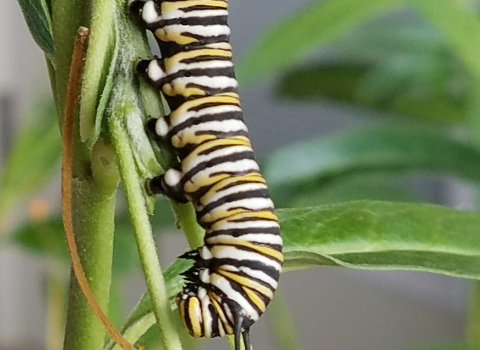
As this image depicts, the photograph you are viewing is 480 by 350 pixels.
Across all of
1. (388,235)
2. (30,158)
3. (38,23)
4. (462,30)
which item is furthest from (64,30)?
(30,158)

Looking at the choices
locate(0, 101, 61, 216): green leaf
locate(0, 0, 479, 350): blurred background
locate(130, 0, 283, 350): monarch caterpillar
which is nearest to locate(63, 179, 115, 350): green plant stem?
locate(130, 0, 283, 350): monarch caterpillar

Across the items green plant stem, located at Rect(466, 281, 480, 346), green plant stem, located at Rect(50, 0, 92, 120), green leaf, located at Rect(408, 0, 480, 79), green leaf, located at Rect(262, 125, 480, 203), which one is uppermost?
green leaf, located at Rect(408, 0, 480, 79)

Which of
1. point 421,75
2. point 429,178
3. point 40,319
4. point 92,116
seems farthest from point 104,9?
point 40,319

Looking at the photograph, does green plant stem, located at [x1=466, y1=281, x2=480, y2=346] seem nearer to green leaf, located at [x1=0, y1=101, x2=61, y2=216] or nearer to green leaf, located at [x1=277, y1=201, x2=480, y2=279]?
green leaf, located at [x1=277, y1=201, x2=480, y2=279]

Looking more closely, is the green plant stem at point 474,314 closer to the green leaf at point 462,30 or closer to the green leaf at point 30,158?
the green leaf at point 462,30

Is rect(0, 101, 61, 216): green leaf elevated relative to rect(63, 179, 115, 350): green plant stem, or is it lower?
elevated

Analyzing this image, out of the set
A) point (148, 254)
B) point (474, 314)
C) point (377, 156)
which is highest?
point (377, 156)

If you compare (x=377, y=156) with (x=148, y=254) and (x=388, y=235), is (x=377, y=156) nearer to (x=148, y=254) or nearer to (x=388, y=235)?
(x=388, y=235)
